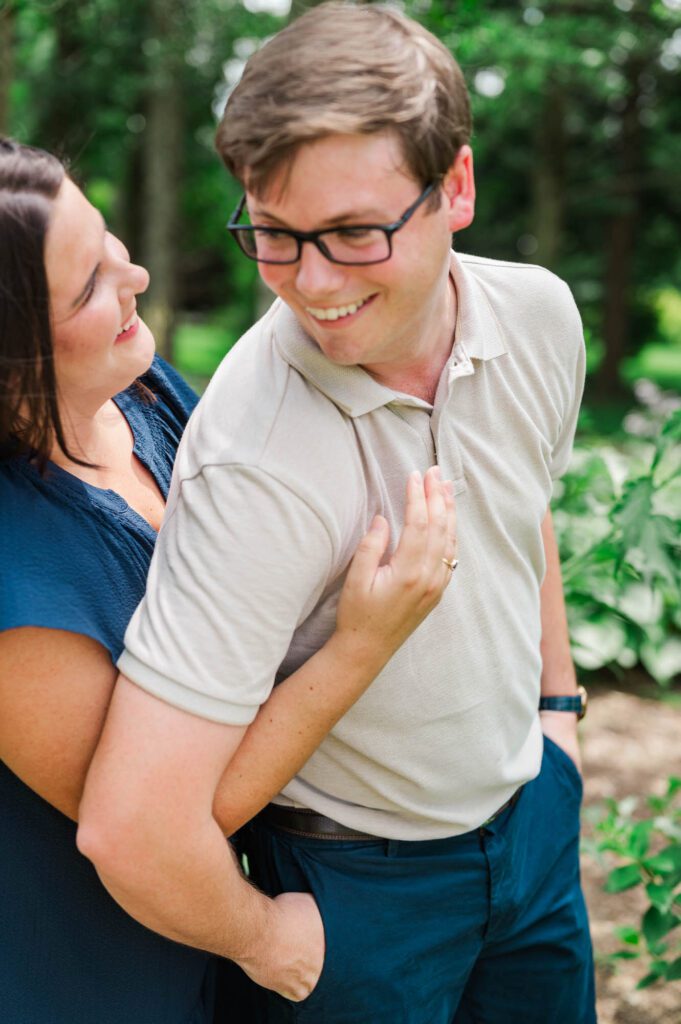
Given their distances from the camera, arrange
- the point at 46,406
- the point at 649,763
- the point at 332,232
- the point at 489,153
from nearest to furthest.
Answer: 1. the point at 332,232
2. the point at 46,406
3. the point at 649,763
4. the point at 489,153

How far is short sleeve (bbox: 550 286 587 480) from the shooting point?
1.81 meters

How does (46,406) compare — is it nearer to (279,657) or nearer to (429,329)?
(279,657)

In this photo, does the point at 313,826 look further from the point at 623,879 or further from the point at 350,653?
the point at 623,879

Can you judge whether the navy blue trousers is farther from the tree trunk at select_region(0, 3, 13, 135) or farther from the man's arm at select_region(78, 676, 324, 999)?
the tree trunk at select_region(0, 3, 13, 135)

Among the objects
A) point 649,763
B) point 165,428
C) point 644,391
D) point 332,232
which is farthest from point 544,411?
point 644,391

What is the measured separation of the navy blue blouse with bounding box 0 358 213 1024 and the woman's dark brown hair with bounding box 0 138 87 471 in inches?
2.0

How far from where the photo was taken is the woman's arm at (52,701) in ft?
4.66

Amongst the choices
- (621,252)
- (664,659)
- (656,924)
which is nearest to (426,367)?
(656,924)

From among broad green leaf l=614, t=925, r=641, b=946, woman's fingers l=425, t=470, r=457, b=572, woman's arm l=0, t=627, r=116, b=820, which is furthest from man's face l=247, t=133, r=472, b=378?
broad green leaf l=614, t=925, r=641, b=946

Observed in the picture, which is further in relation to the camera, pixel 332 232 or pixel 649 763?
pixel 649 763

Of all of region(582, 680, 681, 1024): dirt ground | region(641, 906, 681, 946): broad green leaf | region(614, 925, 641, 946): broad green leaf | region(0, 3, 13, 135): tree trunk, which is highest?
region(0, 3, 13, 135): tree trunk

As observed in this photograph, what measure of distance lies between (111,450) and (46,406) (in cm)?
27

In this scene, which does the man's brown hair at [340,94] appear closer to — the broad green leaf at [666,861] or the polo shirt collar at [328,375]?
the polo shirt collar at [328,375]

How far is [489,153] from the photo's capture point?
16.0 meters
